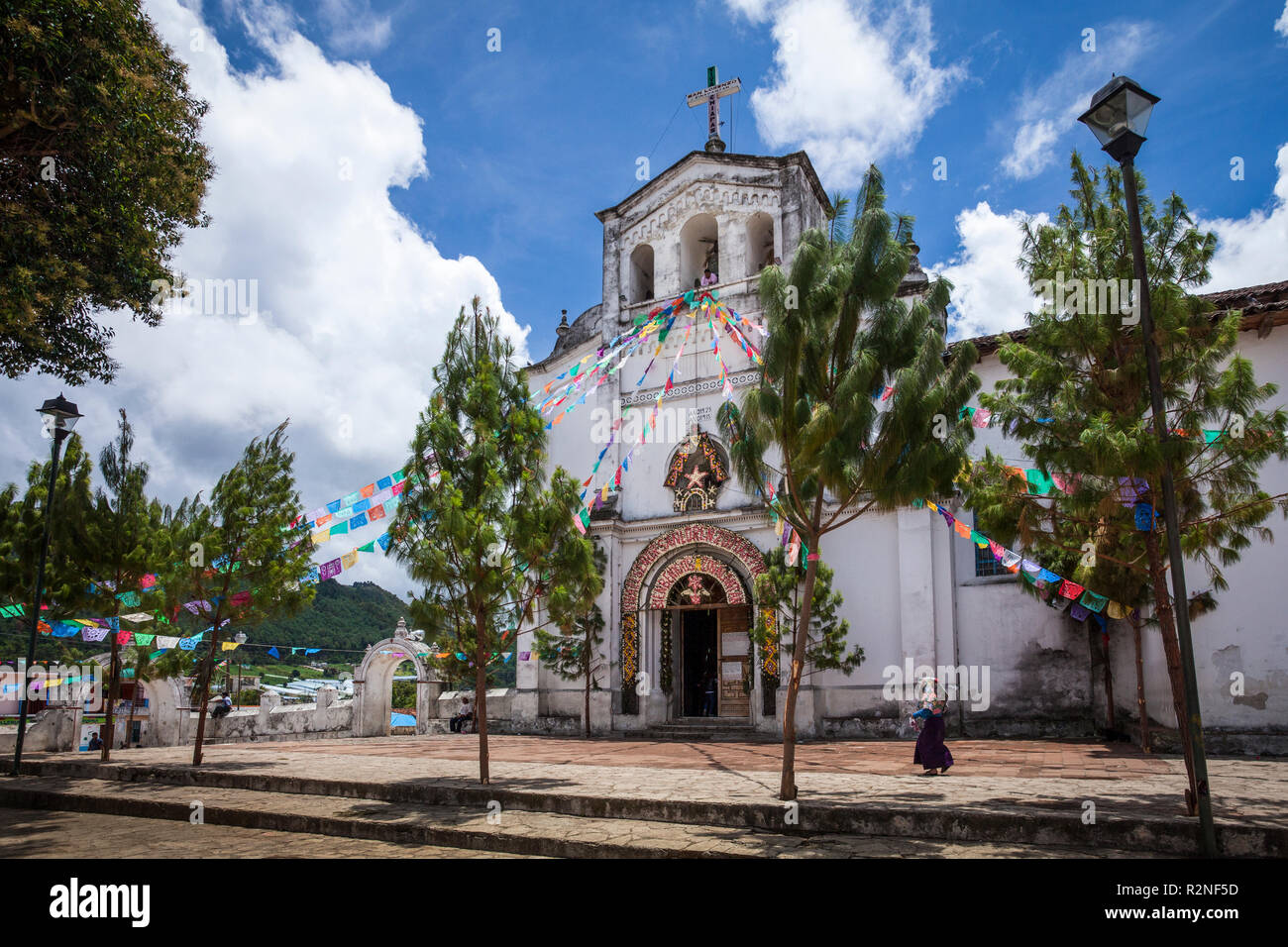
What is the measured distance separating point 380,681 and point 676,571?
29.2 feet

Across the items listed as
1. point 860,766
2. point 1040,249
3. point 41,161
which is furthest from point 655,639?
point 41,161

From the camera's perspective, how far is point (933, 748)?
1144 centimetres

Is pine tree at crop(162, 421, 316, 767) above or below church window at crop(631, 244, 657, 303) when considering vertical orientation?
below

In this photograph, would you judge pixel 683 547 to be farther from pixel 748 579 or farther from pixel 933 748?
pixel 933 748

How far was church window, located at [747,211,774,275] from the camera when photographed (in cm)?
2239

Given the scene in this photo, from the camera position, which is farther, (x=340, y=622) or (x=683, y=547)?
(x=340, y=622)

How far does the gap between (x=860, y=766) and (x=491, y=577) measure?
639cm

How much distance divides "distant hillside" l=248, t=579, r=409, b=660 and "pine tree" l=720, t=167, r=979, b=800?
41.2 m

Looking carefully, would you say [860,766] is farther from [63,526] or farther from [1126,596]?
[63,526]

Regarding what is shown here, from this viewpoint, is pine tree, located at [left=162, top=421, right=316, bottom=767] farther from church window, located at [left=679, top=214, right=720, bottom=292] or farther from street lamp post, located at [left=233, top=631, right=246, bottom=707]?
church window, located at [left=679, top=214, right=720, bottom=292]

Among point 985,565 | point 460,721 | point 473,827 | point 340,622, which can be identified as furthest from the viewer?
point 340,622

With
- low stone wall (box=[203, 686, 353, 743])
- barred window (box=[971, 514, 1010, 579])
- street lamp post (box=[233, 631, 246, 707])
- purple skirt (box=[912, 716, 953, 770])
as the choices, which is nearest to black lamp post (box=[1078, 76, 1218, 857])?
purple skirt (box=[912, 716, 953, 770])

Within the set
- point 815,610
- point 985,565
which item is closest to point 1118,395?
point 815,610

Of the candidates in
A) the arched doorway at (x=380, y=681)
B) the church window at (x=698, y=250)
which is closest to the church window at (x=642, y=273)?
the church window at (x=698, y=250)
